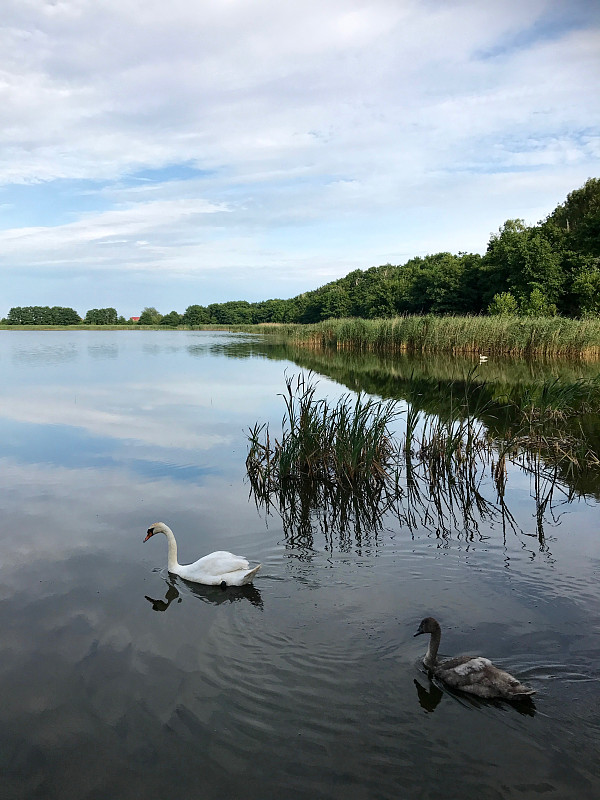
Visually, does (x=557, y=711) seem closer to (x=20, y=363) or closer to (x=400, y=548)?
(x=400, y=548)

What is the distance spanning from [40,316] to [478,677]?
115 metres

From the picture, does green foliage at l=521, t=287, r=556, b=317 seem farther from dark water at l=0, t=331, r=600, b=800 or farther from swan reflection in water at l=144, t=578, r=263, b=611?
swan reflection in water at l=144, t=578, r=263, b=611

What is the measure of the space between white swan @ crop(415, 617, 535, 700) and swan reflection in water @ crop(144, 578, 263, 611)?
1.81 meters

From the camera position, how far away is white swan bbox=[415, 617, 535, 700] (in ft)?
13.5

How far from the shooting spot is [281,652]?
4750 mm

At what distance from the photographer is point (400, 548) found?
6914 mm

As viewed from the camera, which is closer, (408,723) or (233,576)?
(408,723)

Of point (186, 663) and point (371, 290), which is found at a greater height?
point (371, 290)

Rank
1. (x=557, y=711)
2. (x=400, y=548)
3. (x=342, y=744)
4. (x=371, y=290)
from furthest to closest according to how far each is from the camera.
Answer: (x=371, y=290) < (x=400, y=548) < (x=557, y=711) < (x=342, y=744)

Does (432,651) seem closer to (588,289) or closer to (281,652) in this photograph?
(281,652)

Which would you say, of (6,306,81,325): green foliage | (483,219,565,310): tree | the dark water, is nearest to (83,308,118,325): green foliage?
(6,306,81,325): green foliage

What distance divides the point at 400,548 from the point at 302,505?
1907 millimetres

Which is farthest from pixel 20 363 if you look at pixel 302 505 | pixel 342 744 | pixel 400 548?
pixel 342 744

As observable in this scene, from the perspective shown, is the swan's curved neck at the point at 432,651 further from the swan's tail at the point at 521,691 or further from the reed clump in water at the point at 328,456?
the reed clump in water at the point at 328,456
